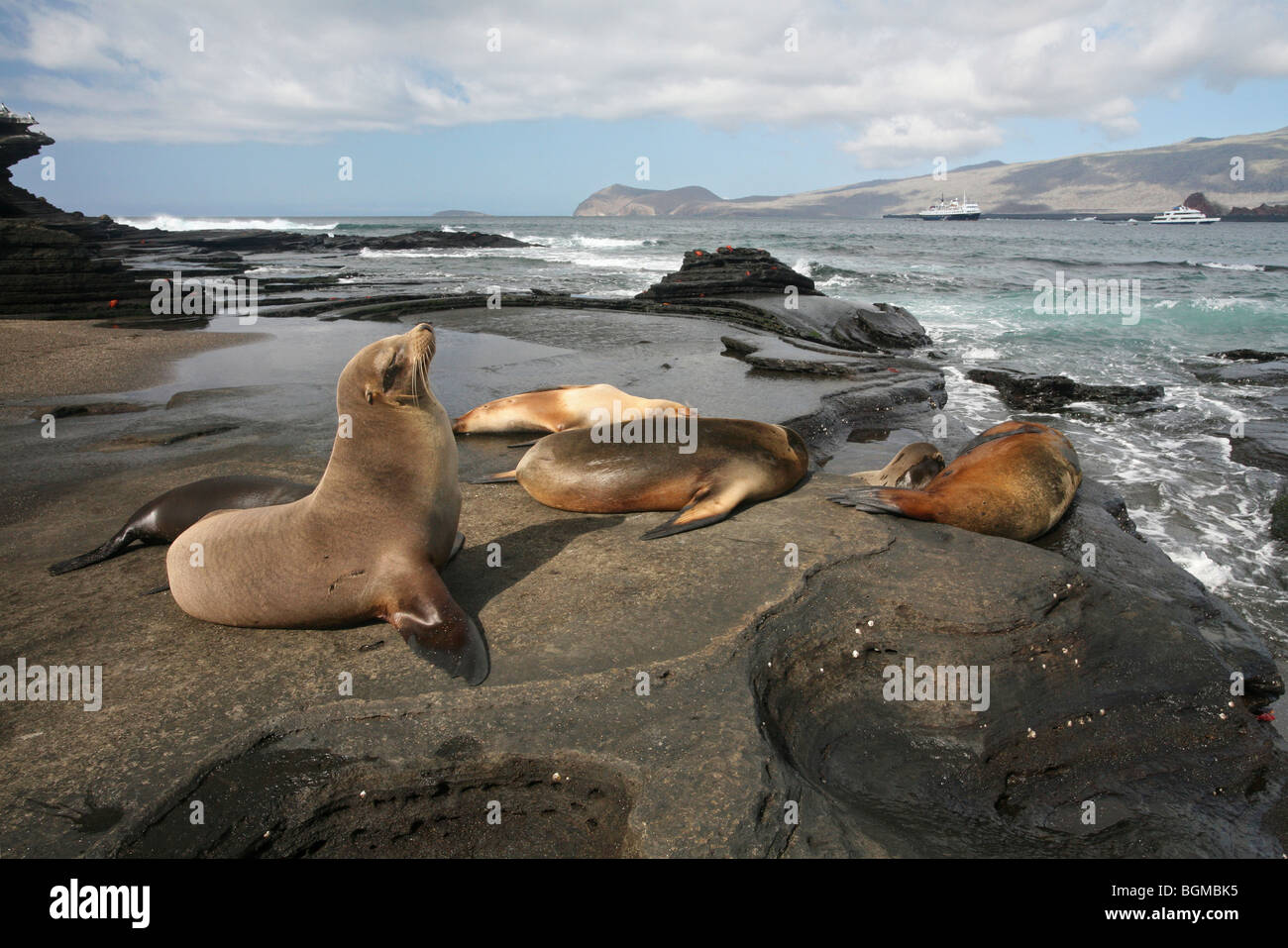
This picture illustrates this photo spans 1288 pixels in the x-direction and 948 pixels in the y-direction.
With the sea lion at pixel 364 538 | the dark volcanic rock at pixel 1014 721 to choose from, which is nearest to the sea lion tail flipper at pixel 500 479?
the sea lion at pixel 364 538

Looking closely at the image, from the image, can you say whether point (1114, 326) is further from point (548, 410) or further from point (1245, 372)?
point (548, 410)

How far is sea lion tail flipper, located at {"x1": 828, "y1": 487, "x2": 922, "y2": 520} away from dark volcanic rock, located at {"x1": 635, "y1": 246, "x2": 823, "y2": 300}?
47.9 feet

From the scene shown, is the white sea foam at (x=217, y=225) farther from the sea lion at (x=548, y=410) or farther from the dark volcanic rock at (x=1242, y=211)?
the dark volcanic rock at (x=1242, y=211)

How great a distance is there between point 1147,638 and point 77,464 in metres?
7.30

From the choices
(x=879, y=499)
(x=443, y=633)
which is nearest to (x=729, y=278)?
(x=879, y=499)

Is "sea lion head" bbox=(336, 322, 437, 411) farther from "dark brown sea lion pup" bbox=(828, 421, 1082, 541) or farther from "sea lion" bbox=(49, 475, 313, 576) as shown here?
"dark brown sea lion pup" bbox=(828, 421, 1082, 541)

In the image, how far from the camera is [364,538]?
3561 millimetres

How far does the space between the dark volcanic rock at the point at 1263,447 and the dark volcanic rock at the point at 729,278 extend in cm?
1105

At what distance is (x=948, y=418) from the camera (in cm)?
889

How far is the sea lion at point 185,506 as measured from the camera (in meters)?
4.31

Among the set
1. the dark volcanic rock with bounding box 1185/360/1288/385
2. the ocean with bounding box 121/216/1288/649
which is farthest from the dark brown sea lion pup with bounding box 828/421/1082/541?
the dark volcanic rock with bounding box 1185/360/1288/385

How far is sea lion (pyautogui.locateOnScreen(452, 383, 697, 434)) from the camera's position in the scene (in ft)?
22.9
